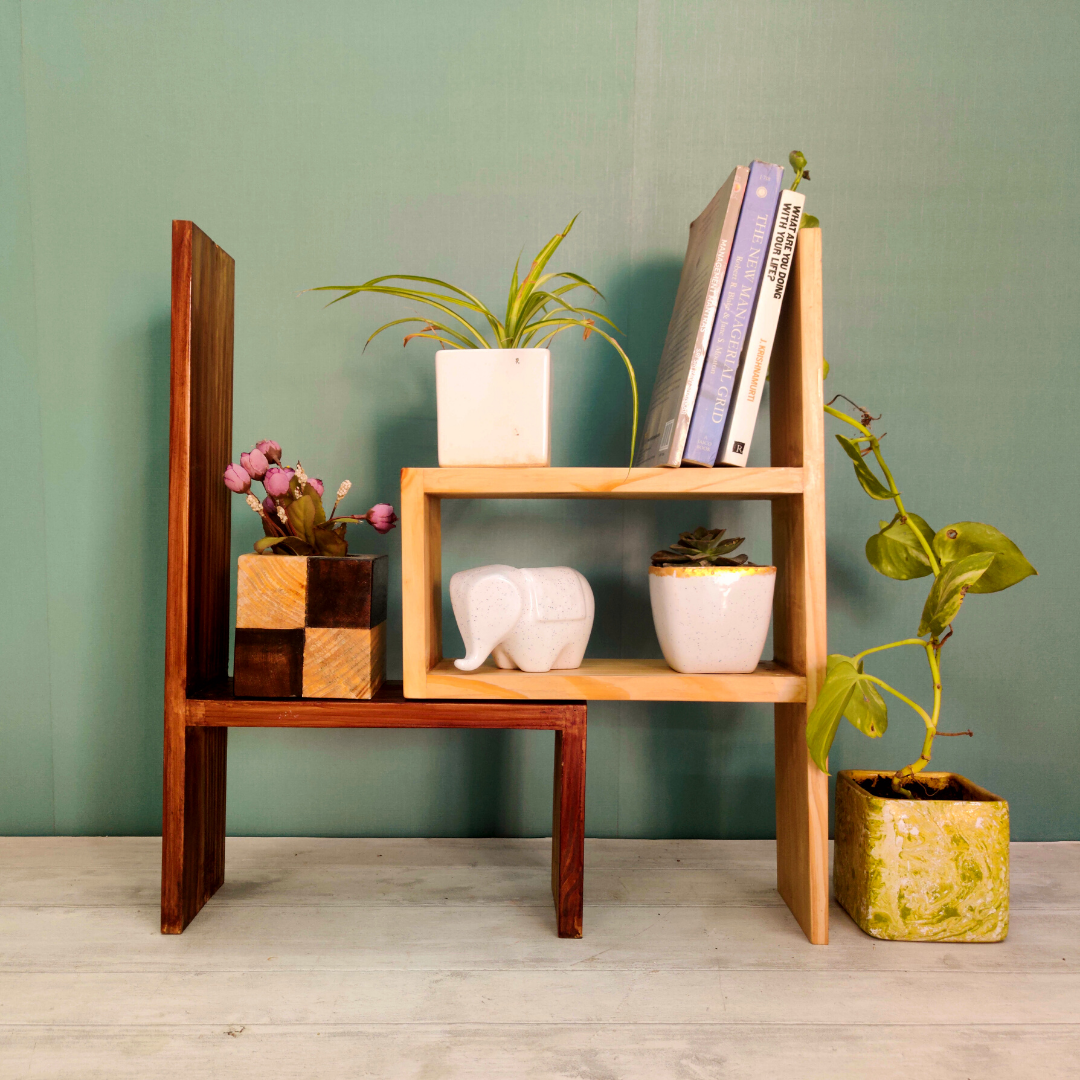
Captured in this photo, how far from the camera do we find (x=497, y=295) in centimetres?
102

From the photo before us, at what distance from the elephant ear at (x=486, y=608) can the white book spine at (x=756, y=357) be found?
0.26 meters

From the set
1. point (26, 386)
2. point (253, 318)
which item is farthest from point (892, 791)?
point (26, 386)

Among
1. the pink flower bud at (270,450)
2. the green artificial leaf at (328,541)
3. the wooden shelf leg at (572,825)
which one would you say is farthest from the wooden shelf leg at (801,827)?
the pink flower bud at (270,450)

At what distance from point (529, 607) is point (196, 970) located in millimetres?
475

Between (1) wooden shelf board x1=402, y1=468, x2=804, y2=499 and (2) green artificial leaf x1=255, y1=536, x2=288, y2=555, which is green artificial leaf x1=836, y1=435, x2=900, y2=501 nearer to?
(1) wooden shelf board x1=402, y1=468, x2=804, y2=499

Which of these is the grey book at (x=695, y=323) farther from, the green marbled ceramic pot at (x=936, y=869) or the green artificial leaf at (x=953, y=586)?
the green marbled ceramic pot at (x=936, y=869)

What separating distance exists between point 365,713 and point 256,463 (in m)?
0.30

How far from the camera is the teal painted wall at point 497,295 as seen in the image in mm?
1000

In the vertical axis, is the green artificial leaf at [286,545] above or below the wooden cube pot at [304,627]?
above

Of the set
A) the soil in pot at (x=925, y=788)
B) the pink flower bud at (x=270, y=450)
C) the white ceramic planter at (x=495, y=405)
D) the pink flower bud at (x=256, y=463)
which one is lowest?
the soil in pot at (x=925, y=788)

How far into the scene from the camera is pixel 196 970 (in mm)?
716

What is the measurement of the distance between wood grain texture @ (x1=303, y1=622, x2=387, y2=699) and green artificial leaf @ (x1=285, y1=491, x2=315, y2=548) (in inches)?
4.1

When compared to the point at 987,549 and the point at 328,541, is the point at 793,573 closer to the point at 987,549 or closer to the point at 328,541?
the point at 987,549

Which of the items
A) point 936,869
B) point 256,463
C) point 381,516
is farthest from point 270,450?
point 936,869
